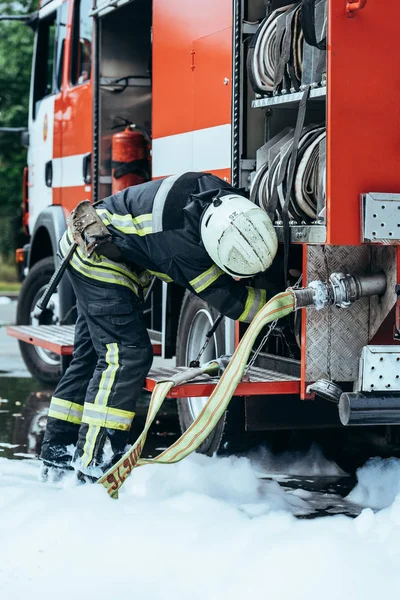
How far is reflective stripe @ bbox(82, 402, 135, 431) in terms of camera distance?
5.01 m

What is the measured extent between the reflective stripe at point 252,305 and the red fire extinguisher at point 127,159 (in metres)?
2.45

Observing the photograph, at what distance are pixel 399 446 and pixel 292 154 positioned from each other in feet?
7.23

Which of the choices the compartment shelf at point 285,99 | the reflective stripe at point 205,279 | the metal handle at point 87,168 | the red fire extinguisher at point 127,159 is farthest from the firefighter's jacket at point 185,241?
the metal handle at point 87,168

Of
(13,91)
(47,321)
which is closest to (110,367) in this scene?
(47,321)

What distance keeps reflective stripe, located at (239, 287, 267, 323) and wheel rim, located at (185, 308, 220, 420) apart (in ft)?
3.11

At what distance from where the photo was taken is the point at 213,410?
4.65 metres

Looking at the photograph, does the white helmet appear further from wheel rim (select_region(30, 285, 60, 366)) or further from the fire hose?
wheel rim (select_region(30, 285, 60, 366))

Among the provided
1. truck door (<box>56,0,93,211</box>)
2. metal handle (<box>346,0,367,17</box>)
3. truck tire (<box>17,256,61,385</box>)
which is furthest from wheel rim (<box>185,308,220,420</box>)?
truck tire (<box>17,256,61,385</box>)

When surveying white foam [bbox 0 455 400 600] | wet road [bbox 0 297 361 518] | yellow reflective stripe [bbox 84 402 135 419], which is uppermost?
yellow reflective stripe [bbox 84 402 135 419]

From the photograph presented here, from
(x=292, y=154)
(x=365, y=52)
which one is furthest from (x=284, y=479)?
(x=365, y=52)

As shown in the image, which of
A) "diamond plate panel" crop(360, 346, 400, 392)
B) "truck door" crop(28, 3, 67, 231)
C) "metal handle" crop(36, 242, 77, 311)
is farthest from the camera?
"truck door" crop(28, 3, 67, 231)

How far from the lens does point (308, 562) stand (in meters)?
3.69

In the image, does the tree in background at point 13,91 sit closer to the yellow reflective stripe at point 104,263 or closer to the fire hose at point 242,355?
the yellow reflective stripe at point 104,263

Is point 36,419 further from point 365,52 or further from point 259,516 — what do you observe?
point 365,52
